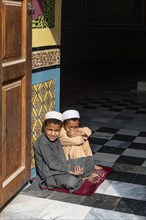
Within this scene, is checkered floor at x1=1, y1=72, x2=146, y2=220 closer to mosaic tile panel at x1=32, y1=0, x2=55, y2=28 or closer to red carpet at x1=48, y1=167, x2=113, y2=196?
red carpet at x1=48, y1=167, x2=113, y2=196

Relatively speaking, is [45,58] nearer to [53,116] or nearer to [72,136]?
[53,116]

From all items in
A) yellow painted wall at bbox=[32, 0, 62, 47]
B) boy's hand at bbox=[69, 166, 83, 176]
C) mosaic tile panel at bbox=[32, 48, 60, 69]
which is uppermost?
yellow painted wall at bbox=[32, 0, 62, 47]

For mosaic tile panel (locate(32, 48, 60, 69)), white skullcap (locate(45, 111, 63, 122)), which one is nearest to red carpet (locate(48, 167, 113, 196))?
white skullcap (locate(45, 111, 63, 122))

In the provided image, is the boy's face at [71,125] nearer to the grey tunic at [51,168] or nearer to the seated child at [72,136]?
the seated child at [72,136]

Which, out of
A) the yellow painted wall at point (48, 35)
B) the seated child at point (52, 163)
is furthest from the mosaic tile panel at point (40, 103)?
the yellow painted wall at point (48, 35)

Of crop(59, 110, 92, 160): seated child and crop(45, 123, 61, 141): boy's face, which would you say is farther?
crop(59, 110, 92, 160): seated child

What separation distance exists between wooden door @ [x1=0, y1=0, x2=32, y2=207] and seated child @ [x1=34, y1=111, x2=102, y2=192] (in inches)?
5.5

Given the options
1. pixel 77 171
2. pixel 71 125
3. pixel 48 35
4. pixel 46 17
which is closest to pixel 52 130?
pixel 71 125

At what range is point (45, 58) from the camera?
3426 millimetres

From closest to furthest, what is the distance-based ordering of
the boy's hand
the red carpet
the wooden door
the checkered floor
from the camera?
the wooden door < the checkered floor < the red carpet < the boy's hand

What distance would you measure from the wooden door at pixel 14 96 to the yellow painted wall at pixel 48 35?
0.23 meters

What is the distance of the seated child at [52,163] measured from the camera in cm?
328

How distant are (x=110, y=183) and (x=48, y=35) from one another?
3.84 ft

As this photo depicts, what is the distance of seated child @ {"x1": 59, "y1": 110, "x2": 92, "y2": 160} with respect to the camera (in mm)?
3436
